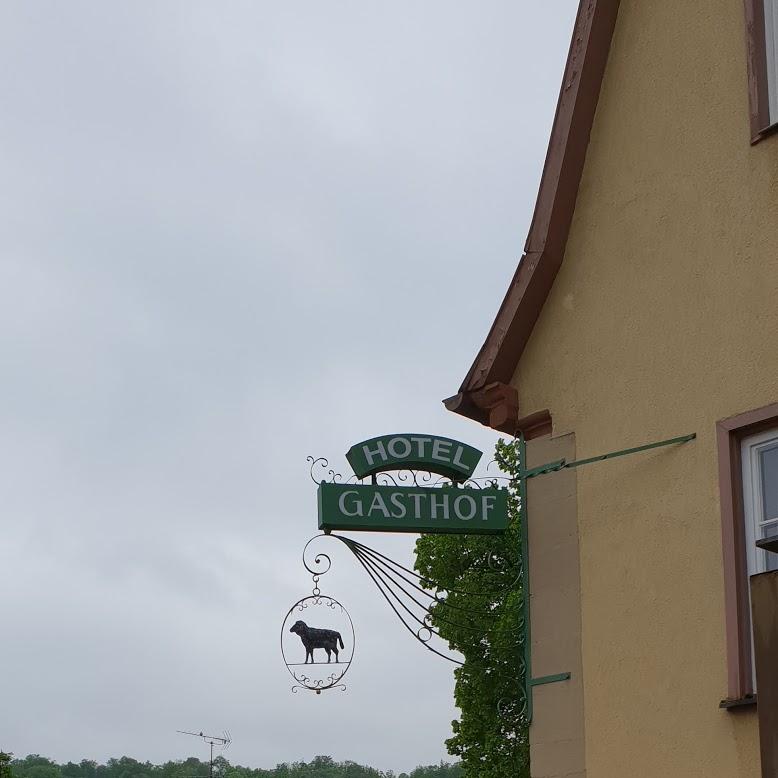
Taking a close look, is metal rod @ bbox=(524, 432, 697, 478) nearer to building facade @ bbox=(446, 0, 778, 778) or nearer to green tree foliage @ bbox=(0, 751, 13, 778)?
building facade @ bbox=(446, 0, 778, 778)

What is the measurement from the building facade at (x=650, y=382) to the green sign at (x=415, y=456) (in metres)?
0.37

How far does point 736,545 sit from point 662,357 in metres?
1.46

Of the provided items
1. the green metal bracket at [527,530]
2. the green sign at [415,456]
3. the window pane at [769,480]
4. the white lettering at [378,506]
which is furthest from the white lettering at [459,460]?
the window pane at [769,480]

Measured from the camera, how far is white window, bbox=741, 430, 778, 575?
854 cm

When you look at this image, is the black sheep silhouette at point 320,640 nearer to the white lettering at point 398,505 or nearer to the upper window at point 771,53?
the white lettering at point 398,505

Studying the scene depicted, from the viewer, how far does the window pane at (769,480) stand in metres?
8.62

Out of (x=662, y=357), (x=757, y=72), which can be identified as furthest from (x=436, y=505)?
(x=757, y=72)

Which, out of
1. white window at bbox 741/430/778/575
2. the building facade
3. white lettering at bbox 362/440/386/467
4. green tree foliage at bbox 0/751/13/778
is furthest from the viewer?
green tree foliage at bbox 0/751/13/778

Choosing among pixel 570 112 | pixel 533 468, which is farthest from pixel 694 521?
pixel 570 112

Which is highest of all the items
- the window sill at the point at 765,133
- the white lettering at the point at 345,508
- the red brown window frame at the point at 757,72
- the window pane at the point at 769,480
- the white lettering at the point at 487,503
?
the red brown window frame at the point at 757,72

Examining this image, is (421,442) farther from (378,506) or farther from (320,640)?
(320,640)

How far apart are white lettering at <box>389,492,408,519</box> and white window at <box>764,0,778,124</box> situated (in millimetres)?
3613

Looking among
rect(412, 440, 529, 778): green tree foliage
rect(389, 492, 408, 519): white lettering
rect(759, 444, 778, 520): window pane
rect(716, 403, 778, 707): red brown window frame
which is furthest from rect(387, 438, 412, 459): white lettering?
rect(412, 440, 529, 778): green tree foliage

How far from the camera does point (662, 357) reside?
9562mm
